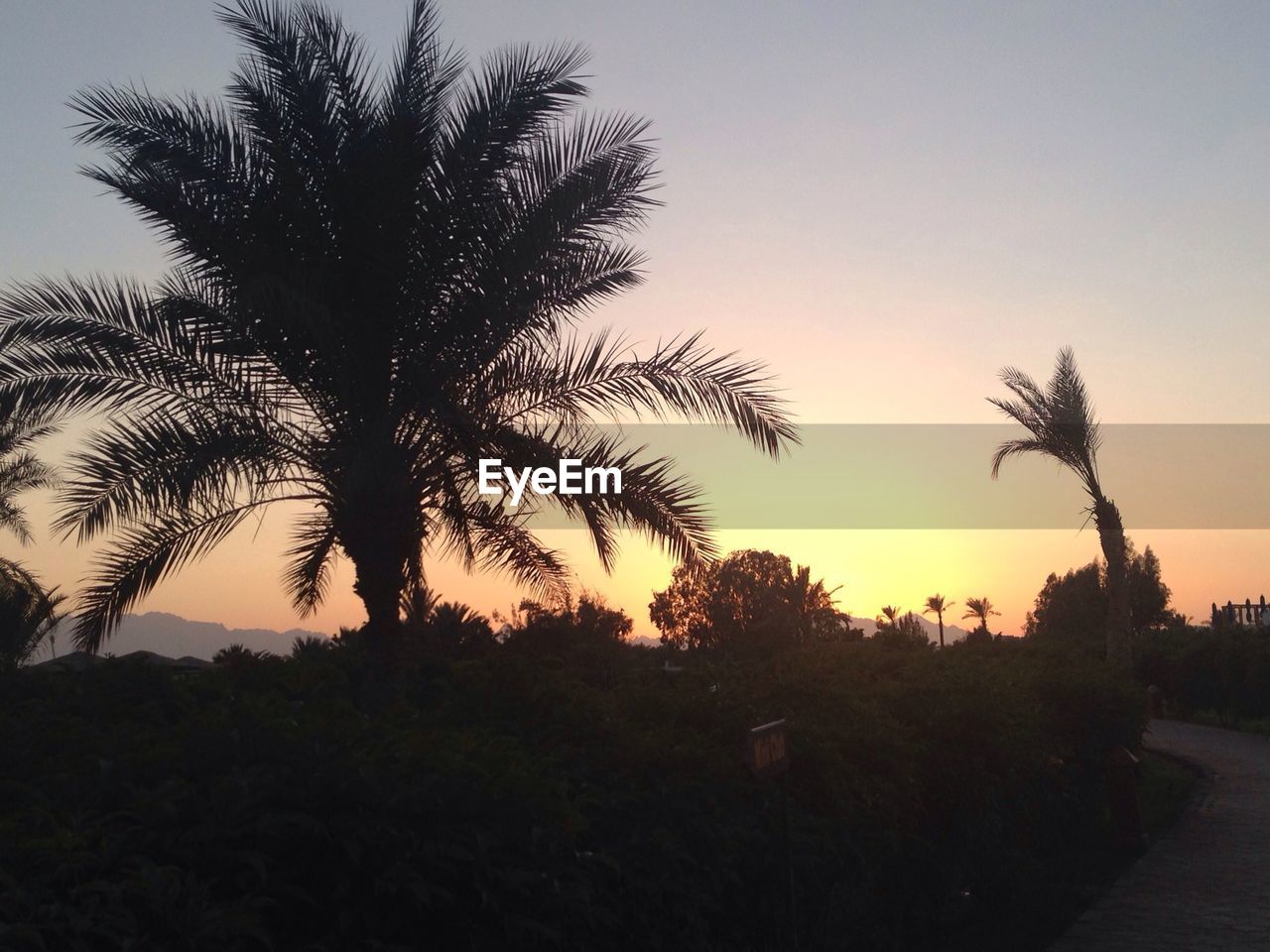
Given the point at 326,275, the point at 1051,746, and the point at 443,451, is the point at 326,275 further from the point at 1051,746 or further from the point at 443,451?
the point at 1051,746

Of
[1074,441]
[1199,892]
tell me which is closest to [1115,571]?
[1074,441]

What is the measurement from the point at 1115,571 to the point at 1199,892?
17.5 metres

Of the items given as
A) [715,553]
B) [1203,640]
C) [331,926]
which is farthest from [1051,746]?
[1203,640]

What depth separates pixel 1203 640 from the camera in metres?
32.3

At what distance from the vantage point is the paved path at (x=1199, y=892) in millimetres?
7836

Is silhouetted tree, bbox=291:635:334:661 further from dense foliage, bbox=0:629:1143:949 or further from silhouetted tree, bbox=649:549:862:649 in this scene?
silhouetted tree, bbox=649:549:862:649

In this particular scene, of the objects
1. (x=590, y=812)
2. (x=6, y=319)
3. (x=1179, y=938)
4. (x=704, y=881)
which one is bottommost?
(x=1179, y=938)

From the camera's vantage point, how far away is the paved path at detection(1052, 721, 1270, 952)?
25.7ft

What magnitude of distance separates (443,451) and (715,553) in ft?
7.99

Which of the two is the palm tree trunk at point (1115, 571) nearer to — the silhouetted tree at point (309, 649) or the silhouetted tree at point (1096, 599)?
the silhouetted tree at point (309, 649)

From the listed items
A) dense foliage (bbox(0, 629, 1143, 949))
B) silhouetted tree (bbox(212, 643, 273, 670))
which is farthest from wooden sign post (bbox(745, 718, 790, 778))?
silhouetted tree (bbox(212, 643, 273, 670))

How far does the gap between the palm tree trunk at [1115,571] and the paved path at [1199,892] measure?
9.62 meters

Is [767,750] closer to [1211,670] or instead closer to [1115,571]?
[1115,571]

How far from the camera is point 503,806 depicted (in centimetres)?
396
